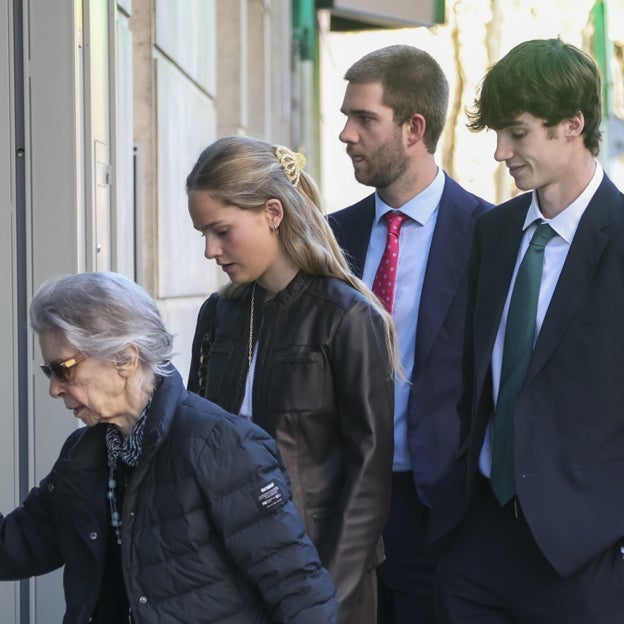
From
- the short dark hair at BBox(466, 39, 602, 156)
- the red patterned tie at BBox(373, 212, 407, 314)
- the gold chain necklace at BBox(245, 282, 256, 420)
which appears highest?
the short dark hair at BBox(466, 39, 602, 156)

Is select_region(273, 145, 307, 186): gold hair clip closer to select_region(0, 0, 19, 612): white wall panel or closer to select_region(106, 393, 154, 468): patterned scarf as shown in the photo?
select_region(106, 393, 154, 468): patterned scarf

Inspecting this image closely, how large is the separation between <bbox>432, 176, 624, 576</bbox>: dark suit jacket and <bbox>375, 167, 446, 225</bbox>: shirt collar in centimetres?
94

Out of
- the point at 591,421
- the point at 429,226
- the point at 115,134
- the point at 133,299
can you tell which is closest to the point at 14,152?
the point at 115,134

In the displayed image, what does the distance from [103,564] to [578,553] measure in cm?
105

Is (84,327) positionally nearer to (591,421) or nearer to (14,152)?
(591,421)

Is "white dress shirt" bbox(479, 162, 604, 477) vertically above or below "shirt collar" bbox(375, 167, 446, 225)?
below

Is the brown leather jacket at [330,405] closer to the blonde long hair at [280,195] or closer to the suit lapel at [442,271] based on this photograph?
the blonde long hair at [280,195]

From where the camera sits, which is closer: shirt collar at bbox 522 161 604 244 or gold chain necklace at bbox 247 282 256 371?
shirt collar at bbox 522 161 604 244

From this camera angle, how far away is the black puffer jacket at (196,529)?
2.65 m

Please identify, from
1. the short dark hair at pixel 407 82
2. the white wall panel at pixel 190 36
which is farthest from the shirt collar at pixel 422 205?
the white wall panel at pixel 190 36

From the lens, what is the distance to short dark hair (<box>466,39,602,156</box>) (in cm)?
313

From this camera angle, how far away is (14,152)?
4.21m

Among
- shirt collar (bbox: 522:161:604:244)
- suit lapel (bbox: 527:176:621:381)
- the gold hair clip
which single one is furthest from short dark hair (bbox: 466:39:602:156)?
the gold hair clip

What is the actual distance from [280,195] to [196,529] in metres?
0.92
